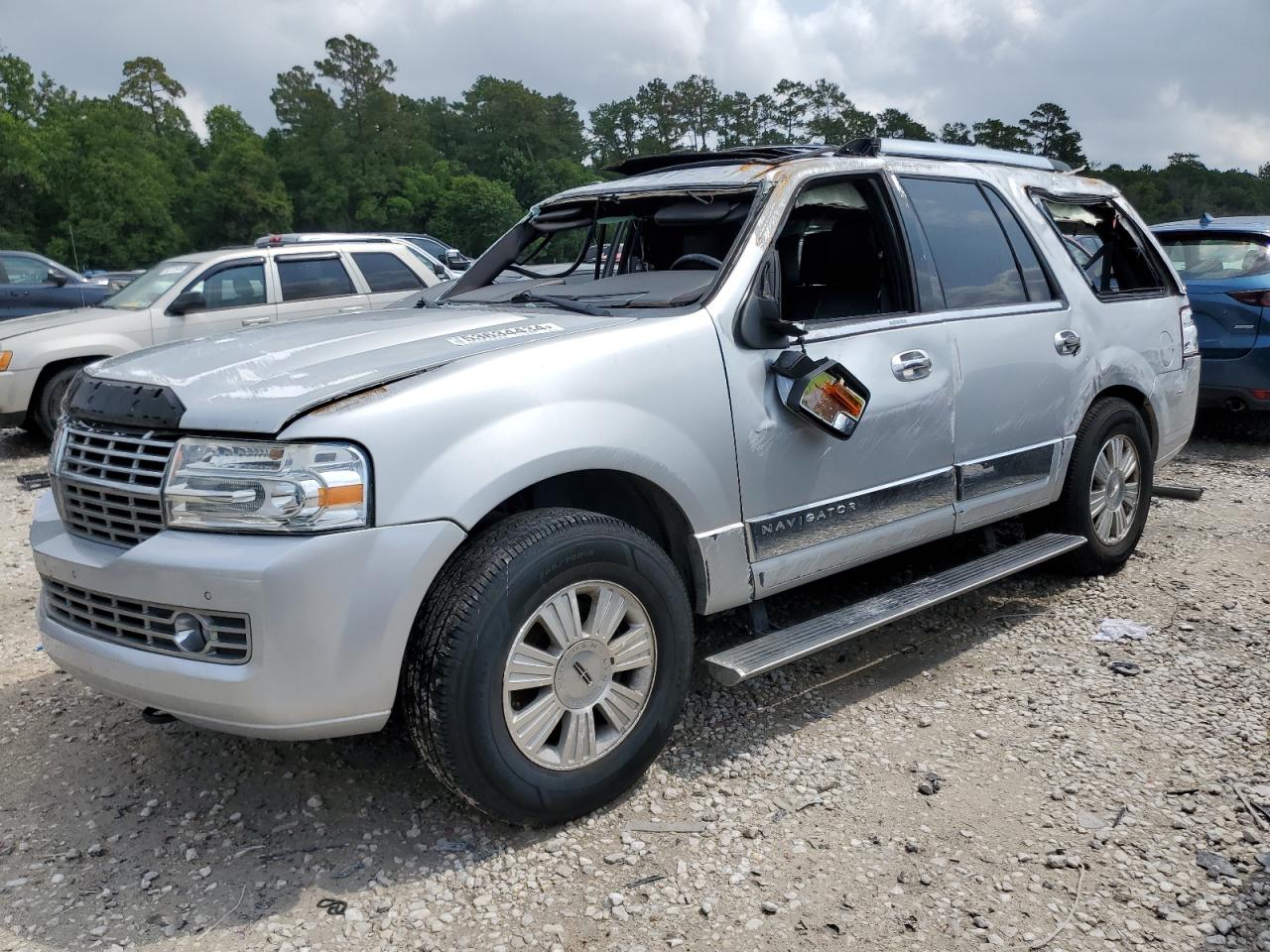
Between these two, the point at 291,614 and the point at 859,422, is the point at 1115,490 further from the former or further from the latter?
the point at 291,614

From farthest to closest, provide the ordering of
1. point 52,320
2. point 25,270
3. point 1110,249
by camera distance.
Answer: point 25,270 < point 52,320 < point 1110,249

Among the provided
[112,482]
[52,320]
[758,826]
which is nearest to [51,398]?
[52,320]

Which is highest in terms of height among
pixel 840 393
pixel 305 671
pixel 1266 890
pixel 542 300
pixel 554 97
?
pixel 554 97

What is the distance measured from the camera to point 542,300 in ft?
12.6

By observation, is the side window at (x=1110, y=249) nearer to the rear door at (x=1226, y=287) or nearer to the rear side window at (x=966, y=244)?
the rear side window at (x=966, y=244)

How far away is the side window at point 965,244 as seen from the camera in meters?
4.11

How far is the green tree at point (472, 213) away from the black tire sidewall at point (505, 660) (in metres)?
90.7

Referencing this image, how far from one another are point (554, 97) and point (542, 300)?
122 metres

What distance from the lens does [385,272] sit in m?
10.1

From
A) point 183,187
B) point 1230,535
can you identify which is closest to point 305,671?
point 1230,535

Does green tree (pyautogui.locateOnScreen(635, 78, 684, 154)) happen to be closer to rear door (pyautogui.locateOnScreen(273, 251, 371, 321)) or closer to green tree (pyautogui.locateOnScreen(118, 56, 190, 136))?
green tree (pyautogui.locateOnScreen(118, 56, 190, 136))

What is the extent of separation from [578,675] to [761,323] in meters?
1.28

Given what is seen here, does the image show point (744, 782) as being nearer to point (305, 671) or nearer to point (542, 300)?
point (305, 671)

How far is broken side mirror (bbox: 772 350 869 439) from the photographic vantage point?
3.36m
